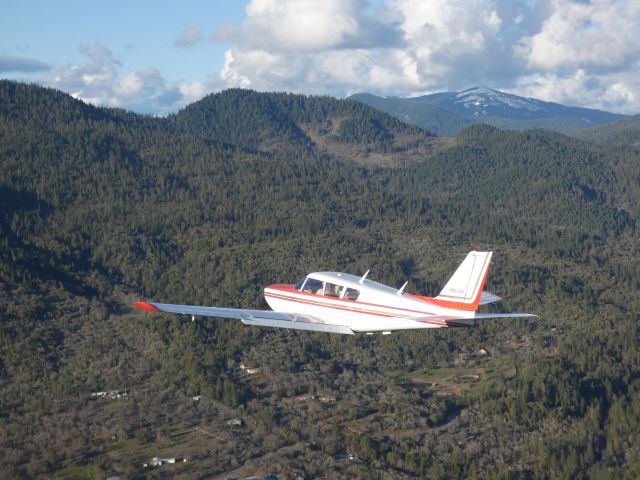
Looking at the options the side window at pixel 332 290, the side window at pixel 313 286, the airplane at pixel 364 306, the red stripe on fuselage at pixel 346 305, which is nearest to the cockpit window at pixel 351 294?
the airplane at pixel 364 306

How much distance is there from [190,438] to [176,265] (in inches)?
2060

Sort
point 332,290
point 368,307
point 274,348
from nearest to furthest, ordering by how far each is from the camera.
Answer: point 368,307
point 332,290
point 274,348

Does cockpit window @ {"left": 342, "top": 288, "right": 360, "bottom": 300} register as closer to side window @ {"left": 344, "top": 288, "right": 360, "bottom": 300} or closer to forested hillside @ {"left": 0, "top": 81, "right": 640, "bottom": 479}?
side window @ {"left": 344, "top": 288, "right": 360, "bottom": 300}

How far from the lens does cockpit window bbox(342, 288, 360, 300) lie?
3966 centimetres

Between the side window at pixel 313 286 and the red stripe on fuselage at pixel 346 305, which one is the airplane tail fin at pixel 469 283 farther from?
the side window at pixel 313 286

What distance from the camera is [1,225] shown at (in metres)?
110

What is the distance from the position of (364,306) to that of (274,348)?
42985 millimetres

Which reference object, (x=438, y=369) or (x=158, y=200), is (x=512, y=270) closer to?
(x=438, y=369)

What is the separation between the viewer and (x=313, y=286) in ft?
135

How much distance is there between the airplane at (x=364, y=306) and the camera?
35844 millimetres

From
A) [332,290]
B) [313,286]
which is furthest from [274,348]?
[332,290]

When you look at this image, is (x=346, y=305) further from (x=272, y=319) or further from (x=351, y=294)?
(x=272, y=319)

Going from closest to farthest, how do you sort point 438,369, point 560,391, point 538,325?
point 560,391, point 438,369, point 538,325

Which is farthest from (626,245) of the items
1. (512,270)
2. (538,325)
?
(538,325)
